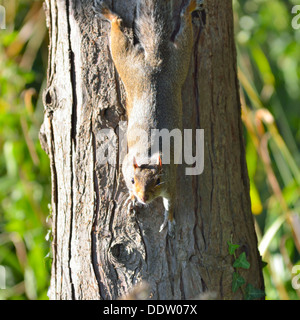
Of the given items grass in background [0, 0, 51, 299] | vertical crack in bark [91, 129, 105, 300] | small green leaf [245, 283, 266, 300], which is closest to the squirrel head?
vertical crack in bark [91, 129, 105, 300]

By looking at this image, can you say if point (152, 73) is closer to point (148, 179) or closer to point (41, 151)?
point (148, 179)

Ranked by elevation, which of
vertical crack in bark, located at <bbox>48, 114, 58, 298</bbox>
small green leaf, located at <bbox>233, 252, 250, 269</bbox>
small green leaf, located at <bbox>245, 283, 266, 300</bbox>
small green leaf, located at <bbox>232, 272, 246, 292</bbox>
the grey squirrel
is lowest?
small green leaf, located at <bbox>245, 283, 266, 300</bbox>

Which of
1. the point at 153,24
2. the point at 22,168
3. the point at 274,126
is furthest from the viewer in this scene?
the point at 22,168

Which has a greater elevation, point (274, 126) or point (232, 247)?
point (274, 126)

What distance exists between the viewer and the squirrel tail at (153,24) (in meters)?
1.28

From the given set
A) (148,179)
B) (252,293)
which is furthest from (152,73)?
(252,293)

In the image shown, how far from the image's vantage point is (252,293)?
1.45m

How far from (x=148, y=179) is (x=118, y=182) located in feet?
0.36

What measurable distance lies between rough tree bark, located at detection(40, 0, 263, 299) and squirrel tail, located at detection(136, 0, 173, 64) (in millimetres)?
29

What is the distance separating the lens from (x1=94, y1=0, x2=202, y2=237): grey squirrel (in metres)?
1.29

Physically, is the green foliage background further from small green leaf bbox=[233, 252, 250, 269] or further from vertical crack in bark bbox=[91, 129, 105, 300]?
vertical crack in bark bbox=[91, 129, 105, 300]

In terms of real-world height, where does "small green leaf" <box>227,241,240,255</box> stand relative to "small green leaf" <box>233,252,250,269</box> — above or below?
above
